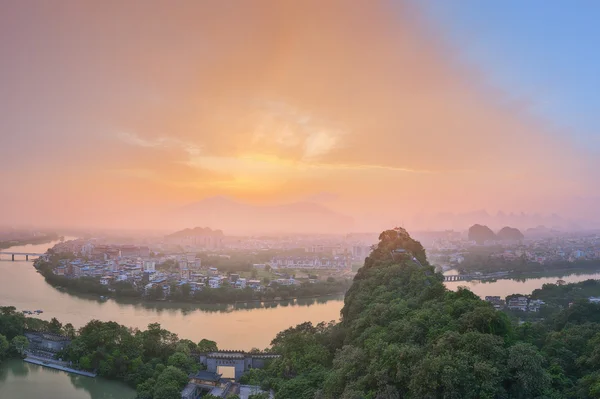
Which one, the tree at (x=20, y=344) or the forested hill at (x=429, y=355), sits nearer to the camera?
the forested hill at (x=429, y=355)

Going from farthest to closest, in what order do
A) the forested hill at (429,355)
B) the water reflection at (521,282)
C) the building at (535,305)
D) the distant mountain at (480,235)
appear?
the distant mountain at (480,235), the water reflection at (521,282), the building at (535,305), the forested hill at (429,355)

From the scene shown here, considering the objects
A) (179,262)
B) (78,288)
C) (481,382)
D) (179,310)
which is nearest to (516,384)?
(481,382)

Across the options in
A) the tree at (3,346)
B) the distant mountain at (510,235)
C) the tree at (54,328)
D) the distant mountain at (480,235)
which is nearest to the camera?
the tree at (3,346)

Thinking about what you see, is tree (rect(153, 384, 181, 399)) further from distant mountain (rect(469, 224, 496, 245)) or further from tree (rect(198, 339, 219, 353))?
distant mountain (rect(469, 224, 496, 245))

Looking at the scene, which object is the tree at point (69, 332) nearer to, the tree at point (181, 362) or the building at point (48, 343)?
the building at point (48, 343)

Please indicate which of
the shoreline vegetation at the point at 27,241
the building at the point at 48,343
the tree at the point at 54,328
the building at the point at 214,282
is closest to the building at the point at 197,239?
the shoreline vegetation at the point at 27,241

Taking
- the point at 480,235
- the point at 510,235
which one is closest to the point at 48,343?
the point at 480,235

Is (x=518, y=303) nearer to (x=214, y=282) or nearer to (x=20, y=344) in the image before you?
(x=214, y=282)
